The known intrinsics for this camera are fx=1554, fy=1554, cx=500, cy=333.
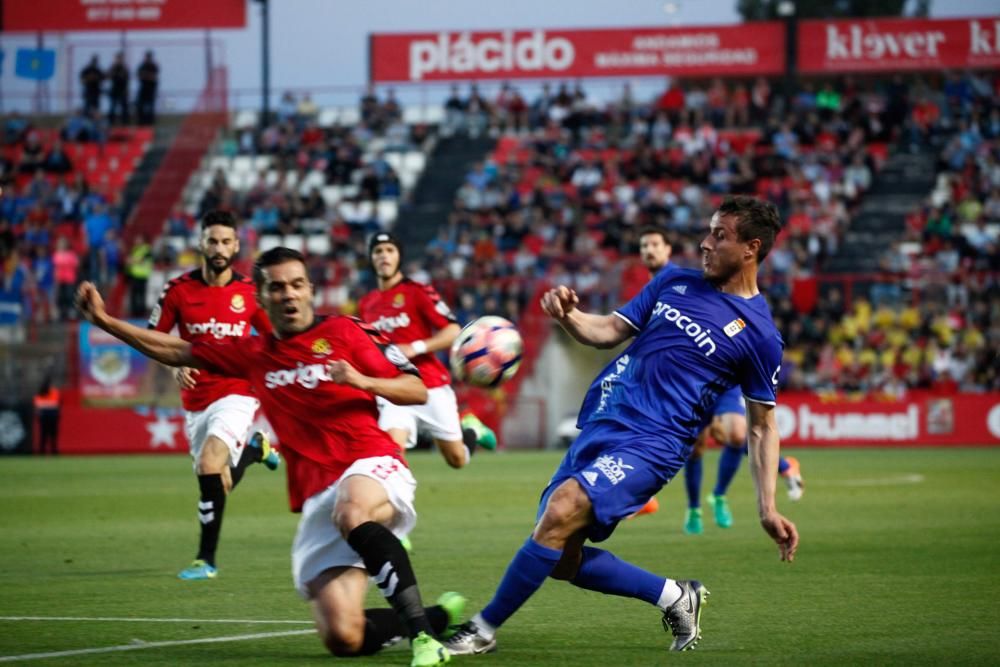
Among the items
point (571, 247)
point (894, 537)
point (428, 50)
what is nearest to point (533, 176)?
point (571, 247)

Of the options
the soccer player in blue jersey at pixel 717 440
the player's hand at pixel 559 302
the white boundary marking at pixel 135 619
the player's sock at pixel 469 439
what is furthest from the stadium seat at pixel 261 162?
the player's hand at pixel 559 302

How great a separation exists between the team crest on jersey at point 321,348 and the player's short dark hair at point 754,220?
2079 mm

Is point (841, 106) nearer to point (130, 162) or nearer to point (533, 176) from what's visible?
point (533, 176)

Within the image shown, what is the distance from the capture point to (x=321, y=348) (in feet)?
24.9

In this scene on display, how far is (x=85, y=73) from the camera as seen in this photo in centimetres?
4450

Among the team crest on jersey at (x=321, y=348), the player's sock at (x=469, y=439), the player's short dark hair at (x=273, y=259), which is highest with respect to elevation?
the player's short dark hair at (x=273, y=259)

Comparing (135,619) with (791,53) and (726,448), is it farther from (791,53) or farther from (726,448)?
(791,53)

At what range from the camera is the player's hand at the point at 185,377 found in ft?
37.8

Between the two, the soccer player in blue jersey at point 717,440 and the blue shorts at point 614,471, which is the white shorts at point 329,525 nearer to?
the blue shorts at point 614,471

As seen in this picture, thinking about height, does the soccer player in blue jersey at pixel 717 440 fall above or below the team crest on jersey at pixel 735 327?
below

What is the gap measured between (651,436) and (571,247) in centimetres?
3074

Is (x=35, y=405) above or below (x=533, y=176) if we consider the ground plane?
below

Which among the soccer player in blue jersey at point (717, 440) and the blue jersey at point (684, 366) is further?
the soccer player in blue jersey at point (717, 440)

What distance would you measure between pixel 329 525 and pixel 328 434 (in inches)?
17.6
